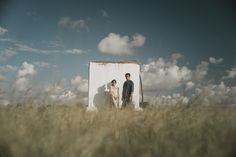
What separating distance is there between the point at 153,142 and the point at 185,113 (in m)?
1.52

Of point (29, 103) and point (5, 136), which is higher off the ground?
point (29, 103)

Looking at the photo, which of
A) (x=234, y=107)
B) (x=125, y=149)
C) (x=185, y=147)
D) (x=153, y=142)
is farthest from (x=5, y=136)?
(x=234, y=107)

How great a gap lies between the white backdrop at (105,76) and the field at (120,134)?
Result: 5564mm

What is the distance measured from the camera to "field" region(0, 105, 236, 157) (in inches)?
99.8

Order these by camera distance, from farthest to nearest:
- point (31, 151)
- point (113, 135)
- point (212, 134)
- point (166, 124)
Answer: point (166, 124) → point (113, 135) → point (212, 134) → point (31, 151)

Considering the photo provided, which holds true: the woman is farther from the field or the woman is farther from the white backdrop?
the field

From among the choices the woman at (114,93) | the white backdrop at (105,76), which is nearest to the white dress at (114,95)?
the woman at (114,93)

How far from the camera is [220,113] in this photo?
4145mm

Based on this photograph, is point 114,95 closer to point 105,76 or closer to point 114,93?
point 114,93

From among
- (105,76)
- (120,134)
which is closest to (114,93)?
(105,76)

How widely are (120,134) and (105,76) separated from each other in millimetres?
6918

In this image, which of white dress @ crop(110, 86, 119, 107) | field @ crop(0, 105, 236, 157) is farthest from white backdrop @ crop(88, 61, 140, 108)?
field @ crop(0, 105, 236, 157)

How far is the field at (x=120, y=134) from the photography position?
254 cm

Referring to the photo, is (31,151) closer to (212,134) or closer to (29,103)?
(212,134)
